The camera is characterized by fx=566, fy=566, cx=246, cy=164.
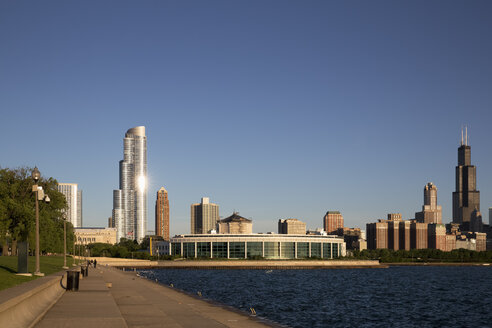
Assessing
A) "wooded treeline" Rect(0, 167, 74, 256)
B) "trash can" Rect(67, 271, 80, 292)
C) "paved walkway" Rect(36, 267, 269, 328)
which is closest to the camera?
"paved walkway" Rect(36, 267, 269, 328)

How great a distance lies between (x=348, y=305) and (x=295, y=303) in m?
6.21

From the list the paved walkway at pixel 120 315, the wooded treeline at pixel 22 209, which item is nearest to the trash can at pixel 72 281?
the paved walkway at pixel 120 315

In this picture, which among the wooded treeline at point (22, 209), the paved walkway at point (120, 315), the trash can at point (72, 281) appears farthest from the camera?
the wooded treeline at point (22, 209)

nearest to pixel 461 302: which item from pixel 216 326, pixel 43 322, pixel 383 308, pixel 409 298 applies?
pixel 409 298

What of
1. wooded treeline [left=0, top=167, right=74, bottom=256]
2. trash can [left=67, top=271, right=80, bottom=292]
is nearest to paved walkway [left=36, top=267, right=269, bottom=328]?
trash can [left=67, top=271, right=80, bottom=292]

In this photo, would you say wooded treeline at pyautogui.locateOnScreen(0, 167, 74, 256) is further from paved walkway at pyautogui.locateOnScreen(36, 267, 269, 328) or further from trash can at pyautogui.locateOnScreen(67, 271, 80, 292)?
paved walkway at pyautogui.locateOnScreen(36, 267, 269, 328)

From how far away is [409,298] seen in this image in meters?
79.3

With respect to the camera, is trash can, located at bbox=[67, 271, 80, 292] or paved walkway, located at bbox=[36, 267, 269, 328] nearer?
paved walkway, located at bbox=[36, 267, 269, 328]

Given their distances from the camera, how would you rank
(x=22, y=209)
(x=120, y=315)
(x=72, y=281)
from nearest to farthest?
(x=120, y=315), (x=72, y=281), (x=22, y=209)

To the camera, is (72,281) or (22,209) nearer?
(72,281)

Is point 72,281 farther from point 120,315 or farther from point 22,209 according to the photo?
point 22,209

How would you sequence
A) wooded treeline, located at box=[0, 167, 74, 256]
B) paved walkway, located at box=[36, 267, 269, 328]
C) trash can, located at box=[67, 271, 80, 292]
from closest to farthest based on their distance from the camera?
1. paved walkway, located at box=[36, 267, 269, 328]
2. trash can, located at box=[67, 271, 80, 292]
3. wooded treeline, located at box=[0, 167, 74, 256]

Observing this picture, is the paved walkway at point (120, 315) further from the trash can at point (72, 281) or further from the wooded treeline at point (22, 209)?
the wooded treeline at point (22, 209)

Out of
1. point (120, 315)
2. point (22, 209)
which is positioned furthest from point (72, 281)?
point (22, 209)
